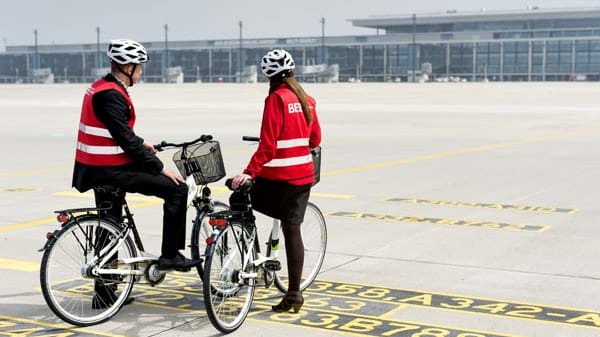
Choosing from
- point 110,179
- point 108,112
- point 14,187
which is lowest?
point 14,187

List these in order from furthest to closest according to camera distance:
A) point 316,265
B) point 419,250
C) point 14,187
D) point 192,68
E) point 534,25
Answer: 1. point 192,68
2. point 534,25
3. point 14,187
4. point 419,250
5. point 316,265

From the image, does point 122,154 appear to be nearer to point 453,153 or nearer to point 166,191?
point 166,191

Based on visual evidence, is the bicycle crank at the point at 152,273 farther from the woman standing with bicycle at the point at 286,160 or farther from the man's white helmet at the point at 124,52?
the man's white helmet at the point at 124,52

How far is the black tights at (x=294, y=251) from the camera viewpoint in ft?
22.5

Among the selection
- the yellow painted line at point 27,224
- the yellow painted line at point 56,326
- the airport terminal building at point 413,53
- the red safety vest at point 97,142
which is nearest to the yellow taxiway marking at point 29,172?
the yellow painted line at point 27,224

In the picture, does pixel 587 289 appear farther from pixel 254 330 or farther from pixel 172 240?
pixel 172 240

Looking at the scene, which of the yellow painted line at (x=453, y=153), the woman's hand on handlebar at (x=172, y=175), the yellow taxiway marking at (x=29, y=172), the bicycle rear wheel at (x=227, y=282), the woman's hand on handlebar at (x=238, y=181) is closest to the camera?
the bicycle rear wheel at (x=227, y=282)

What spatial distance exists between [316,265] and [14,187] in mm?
8873

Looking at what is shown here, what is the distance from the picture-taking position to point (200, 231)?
6.96 meters

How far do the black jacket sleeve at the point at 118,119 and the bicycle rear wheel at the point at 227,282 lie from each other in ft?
2.71

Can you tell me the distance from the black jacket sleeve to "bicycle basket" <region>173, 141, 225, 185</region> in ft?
1.17

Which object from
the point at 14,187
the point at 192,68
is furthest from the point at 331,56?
the point at 14,187

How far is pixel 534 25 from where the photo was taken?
487 ft

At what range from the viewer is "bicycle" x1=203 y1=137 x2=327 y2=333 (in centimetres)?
628
